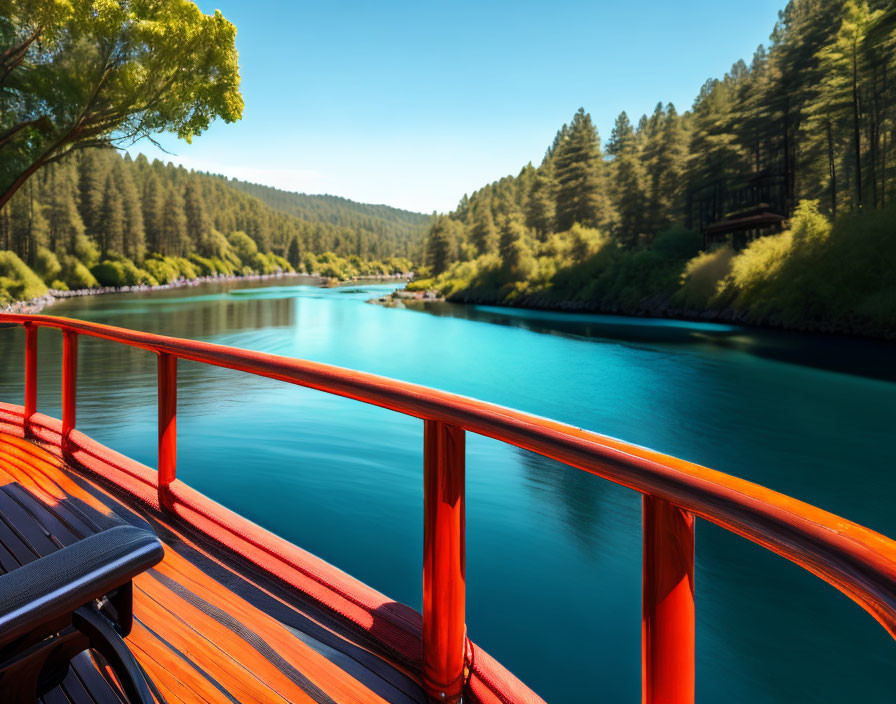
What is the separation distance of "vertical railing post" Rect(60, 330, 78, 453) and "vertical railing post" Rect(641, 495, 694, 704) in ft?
10.7

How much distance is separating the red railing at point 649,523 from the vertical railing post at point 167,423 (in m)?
0.56

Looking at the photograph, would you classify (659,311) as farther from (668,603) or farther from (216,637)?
(668,603)

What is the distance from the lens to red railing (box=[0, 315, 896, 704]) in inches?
26.2

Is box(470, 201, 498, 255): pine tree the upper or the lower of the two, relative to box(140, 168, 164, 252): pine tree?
lower

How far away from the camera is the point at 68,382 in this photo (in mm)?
3258

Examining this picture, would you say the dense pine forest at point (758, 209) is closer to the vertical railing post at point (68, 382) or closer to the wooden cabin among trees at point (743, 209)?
the wooden cabin among trees at point (743, 209)

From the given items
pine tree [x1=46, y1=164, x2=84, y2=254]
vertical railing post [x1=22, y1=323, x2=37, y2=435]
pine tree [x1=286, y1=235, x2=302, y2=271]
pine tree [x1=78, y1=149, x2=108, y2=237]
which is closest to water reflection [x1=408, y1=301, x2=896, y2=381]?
vertical railing post [x1=22, y1=323, x2=37, y2=435]

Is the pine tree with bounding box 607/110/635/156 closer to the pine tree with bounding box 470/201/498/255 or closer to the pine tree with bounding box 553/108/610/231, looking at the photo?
the pine tree with bounding box 553/108/610/231

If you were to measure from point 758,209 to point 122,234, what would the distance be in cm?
6297

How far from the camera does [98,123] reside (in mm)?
12523

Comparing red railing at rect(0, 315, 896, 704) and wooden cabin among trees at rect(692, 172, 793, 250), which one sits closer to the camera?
red railing at rect(0, 315, 896, 704)

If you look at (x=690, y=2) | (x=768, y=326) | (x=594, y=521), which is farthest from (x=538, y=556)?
(x=690, y=2)

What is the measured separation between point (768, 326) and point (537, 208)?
43763mm

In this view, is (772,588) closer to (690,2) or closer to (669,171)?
(690,2)
